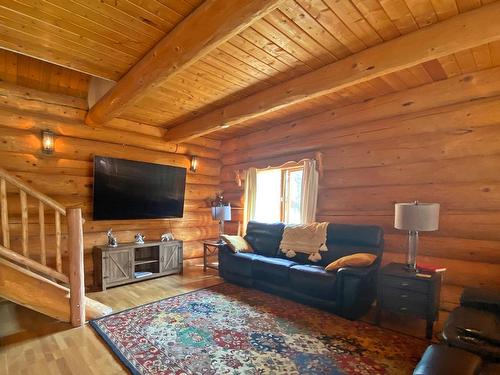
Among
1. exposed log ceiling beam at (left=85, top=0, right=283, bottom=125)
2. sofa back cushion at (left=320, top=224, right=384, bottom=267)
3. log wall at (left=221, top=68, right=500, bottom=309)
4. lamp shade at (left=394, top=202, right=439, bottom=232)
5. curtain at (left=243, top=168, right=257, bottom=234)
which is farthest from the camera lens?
curtain at (left=243, top=168, right=257, bottom=234)

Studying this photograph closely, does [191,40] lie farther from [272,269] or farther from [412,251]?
[412,251]

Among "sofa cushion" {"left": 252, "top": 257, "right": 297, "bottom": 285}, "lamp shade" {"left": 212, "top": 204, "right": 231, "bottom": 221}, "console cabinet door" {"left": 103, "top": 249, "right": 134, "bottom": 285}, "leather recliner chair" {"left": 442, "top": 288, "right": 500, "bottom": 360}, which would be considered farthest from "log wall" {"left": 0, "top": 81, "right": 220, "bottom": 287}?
"leather recliner chair" {"left": 442, "top": 288, "right": 500, "bottom": 360}

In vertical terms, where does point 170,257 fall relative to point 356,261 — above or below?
below

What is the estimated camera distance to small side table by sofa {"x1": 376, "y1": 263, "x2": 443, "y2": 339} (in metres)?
2.49

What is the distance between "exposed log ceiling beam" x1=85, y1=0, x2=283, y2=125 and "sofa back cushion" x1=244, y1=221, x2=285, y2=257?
2629 millimetres

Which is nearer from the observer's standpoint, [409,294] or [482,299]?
[482,299]

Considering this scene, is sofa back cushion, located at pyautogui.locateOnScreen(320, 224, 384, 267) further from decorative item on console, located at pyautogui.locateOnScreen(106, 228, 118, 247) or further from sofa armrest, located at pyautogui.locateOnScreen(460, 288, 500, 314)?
decorative item on console, located at pyautogui.locateOnScreen(106, 228, 118, 247)

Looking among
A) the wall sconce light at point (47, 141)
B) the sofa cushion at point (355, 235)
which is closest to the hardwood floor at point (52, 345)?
the wall sconce light at point (47, 141)

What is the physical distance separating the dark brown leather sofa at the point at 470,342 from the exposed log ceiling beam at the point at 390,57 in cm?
190

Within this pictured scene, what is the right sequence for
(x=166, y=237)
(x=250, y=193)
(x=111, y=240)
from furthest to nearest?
(x=250, y=193), (x=166, y=237), (x=111, y=240)

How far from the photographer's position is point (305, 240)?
3.77 meters

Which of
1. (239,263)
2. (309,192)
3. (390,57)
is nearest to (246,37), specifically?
(390,57)

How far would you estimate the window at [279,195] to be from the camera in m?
4.55

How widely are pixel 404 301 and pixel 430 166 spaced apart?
5.04 feet
